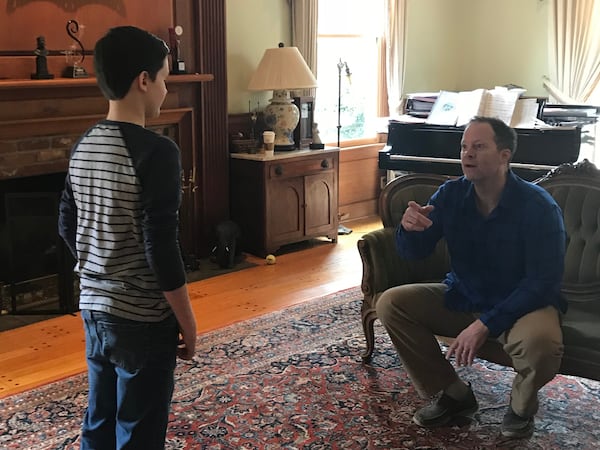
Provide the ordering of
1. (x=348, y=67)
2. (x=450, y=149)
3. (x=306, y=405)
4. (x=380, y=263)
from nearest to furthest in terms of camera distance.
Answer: (x=306, y=405), (x=380, y=263), (x=450, y=149), (x=348, y=67)

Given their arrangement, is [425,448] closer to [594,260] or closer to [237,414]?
[237,414]

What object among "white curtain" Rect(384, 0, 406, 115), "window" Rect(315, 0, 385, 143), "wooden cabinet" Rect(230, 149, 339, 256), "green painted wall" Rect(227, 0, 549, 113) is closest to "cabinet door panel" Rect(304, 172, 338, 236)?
"wooden cabinet" Rect(230, 149, 339, 256)

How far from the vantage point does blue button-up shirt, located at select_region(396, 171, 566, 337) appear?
2.50 meters

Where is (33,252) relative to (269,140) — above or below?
below

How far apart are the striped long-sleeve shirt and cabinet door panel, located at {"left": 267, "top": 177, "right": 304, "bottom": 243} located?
3.33 meters

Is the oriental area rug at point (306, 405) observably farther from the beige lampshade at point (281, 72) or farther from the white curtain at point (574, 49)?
the white curtain at point (574, 49)

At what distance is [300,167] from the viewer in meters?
5.18

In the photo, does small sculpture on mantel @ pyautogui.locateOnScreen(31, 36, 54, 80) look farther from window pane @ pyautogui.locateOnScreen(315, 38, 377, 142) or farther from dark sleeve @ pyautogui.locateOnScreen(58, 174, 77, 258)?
window pane @ pyautogui.locateOnScreen(315, 38, 377, 142)

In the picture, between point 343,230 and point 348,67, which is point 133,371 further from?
point 348,67

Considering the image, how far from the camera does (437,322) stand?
2.72 metres

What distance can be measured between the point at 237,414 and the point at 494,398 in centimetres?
101

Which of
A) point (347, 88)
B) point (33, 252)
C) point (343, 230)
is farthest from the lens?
point (347, 88)

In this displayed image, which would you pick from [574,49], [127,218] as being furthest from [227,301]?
[574,49]

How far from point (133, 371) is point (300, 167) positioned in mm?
3602
